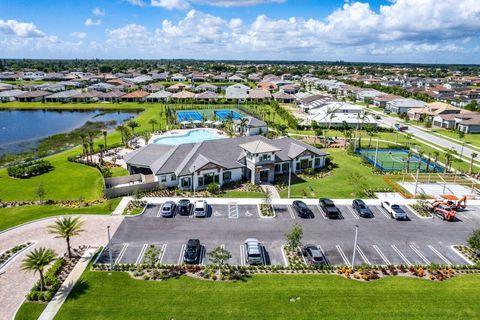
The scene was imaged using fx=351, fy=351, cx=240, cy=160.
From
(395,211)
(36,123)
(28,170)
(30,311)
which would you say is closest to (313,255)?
(395,211)

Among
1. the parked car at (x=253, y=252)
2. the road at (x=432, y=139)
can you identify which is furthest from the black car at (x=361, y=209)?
the road at (x=432, y=139)

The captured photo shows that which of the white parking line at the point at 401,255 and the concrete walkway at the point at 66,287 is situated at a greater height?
the concrete walkway at the point at 66,287

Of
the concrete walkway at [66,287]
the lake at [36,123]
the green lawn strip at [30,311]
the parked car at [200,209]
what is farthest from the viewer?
the lake at [36,123]

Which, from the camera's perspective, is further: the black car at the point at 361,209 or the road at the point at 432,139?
the road at the point at 432,139

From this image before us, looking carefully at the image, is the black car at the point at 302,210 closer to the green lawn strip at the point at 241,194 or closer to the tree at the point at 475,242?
the green lawn strip at the point at 241,194

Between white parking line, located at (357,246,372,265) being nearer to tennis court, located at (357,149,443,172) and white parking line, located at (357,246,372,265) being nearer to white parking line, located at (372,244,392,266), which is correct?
white parking line, located at (372,244,392,266)

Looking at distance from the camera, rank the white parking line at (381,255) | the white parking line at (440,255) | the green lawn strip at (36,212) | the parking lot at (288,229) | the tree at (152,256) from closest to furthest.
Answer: the tree at (152,256), the white parking line at (381,255), the white parking line at (440,255), the parking lot at (288,229), the green lawn strip at (36,212)

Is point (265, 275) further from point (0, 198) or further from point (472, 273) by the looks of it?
point (0, 198)

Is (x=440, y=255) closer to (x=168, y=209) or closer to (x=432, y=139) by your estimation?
(x=168, y=209)
